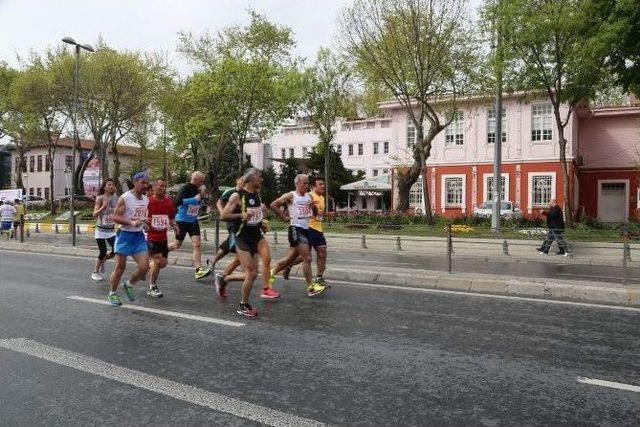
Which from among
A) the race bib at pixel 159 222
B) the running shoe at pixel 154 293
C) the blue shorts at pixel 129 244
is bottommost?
the running shoe at pixel 154 293

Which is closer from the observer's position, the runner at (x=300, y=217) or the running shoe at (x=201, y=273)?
the runner at (x=300, y=217)

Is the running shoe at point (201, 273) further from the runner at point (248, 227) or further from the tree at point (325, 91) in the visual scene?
the tree at point (325, 91)

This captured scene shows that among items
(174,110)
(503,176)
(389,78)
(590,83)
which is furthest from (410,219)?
(174,110)

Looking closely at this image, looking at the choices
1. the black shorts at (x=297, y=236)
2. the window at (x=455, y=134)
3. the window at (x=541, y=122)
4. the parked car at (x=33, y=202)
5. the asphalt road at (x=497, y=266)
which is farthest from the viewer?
the parked car at (x=33, y=202)

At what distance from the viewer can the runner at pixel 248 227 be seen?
7406 millimetres

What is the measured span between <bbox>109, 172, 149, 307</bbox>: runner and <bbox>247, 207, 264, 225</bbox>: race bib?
1894mm

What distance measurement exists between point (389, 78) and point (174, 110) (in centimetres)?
1961

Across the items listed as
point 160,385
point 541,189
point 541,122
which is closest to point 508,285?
point 160,385

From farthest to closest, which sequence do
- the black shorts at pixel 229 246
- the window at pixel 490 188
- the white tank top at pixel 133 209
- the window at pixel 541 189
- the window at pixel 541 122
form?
1. the window at pixel 490 188
2. the window at pixel 541 122
3. the window at pixel 541 189
4. the black shorts at pixel 229 246
5. the white tank top at pixel 133 209

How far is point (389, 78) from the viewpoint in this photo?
92.2ft

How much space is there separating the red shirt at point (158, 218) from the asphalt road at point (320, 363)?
1118 millimetres

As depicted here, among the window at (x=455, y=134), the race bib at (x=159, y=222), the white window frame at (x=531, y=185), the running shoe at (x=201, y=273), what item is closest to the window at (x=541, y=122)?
the white window frame at (x=531, y=185)

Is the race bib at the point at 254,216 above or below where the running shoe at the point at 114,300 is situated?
above

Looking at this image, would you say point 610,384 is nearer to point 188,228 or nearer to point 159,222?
point 159,222
